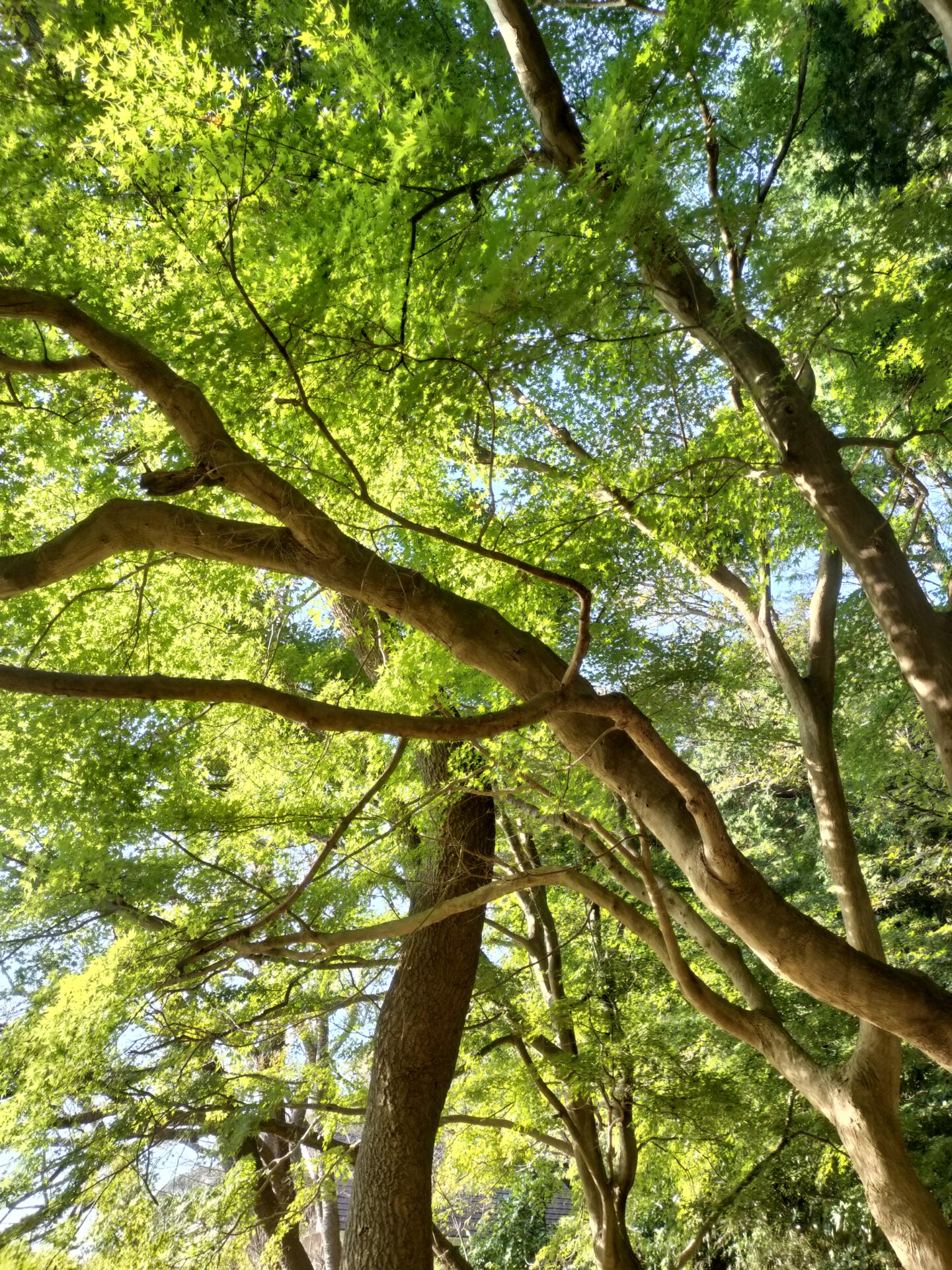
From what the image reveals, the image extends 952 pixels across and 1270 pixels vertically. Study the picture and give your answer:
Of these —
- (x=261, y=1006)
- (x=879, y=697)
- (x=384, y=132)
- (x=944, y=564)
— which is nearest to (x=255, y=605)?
(x=261, y=1006)

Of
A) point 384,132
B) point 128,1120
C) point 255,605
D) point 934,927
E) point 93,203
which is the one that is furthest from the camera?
point 934,927

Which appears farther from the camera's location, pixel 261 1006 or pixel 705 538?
pixel 261 1006

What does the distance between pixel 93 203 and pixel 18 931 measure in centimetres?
683

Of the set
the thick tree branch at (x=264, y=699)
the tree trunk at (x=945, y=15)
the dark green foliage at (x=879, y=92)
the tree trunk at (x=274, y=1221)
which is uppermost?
the dark green foliage at (x=879, y=92)

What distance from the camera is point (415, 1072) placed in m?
5.61

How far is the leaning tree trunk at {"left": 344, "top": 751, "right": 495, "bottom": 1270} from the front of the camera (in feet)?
16.8

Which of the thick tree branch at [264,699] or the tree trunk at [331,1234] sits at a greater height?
the thick tree branch at [264,699]

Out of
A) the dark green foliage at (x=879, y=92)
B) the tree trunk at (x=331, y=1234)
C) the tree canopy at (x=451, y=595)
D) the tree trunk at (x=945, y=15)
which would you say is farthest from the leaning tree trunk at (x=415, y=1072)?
the dark green foliage at (x=879, y=92)

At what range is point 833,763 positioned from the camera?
17.3 ft

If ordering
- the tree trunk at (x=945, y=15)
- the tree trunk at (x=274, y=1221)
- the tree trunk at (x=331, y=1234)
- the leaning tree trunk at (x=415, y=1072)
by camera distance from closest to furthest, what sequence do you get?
the tree trunk at (x=945, y=15)
the leaning tree trunk at (x=415, y=1072)
the tree trunk at (x=274, y=1221)
the tree trunk at (x=331, y=1234)

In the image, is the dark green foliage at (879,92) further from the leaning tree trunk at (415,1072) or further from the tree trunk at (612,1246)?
the tree trunk at (612,1246)

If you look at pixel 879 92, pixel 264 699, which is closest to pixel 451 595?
pixel 264 699

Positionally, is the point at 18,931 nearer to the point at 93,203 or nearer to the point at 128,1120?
the point at 128,1120

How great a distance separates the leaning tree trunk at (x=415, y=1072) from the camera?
513 centimetres
